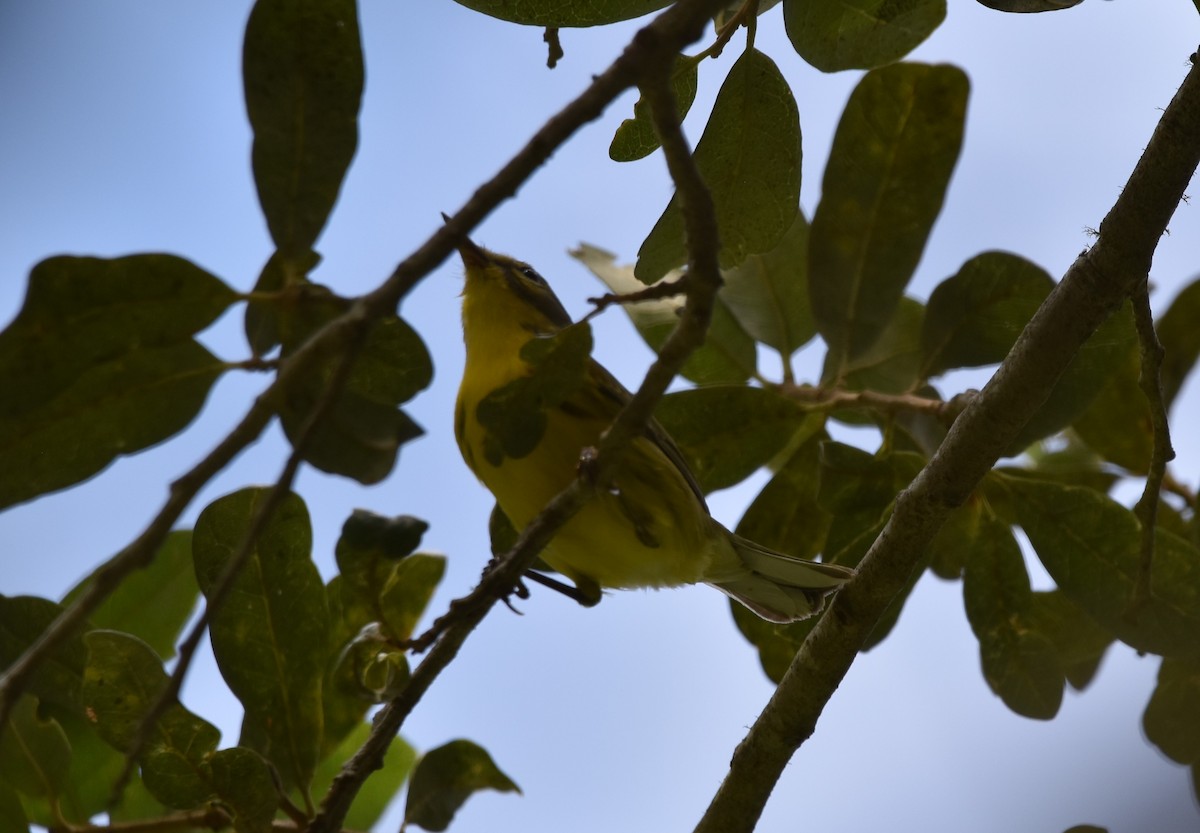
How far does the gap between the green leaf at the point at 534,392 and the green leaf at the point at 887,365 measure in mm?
1259

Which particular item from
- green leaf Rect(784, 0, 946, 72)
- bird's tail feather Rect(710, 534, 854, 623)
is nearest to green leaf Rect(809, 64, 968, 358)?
bird's tail feather Rect(710, 534, 854, 623)

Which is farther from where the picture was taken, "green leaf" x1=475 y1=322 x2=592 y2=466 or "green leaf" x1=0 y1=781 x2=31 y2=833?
"green leaf" x1=0 y1=781 x2=31 y2=833

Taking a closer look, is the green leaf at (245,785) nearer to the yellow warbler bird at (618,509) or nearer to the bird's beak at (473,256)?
the yellow warbler bird at (618,509)

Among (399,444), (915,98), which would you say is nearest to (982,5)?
(915,98)

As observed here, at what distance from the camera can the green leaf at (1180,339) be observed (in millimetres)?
3486

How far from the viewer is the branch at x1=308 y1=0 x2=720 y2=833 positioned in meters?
1.42

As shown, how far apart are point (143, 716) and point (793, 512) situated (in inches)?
66.9

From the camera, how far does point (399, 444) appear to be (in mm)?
2047

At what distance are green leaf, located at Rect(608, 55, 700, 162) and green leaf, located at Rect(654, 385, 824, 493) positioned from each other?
2.76ft

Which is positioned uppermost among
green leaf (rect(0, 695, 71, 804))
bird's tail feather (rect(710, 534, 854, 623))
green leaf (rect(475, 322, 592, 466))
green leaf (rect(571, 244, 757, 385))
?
green leaf (rect(571, 244, 757, 385))

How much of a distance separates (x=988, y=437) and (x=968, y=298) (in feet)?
2.74

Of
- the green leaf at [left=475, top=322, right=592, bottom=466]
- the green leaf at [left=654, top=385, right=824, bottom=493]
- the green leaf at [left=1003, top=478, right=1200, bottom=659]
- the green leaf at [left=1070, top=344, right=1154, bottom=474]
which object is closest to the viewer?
the green leaf at [left=475, top=322, right=592, bottom=466]

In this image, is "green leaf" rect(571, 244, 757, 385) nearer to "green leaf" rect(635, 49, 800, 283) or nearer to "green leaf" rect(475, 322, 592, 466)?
"green leaf" rect(635, 49, 800, 283)

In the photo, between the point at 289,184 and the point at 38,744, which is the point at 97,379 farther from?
the point at 38,744
